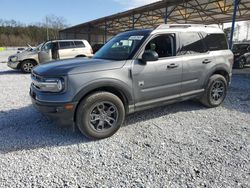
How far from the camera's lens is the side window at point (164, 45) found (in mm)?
4277

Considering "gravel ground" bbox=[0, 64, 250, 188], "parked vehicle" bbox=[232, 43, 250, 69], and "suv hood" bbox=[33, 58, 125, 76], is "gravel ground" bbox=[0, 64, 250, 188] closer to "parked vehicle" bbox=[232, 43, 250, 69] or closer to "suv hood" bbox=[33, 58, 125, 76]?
"suv hood" bbox=[33, 58, 125, 76]

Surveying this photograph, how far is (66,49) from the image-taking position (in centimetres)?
1227

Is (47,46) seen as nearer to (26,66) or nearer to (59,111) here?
(26,66)

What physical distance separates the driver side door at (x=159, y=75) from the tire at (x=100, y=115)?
45cm

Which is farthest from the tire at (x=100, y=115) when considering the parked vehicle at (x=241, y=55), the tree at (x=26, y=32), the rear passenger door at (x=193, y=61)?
the tree at (x=26, y=32)

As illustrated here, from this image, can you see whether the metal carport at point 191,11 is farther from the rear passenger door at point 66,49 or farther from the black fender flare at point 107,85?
the black fender flare at point 107,85

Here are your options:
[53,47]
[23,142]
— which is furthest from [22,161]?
[53,47]

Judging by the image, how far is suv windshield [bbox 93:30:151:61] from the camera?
3.98 metres

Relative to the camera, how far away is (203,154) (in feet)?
10.3

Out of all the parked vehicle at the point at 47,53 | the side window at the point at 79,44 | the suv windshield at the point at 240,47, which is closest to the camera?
the parked vehicle at the point at 47,53

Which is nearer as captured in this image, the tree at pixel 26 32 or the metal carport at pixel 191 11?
the metal carport at pixel 191 11

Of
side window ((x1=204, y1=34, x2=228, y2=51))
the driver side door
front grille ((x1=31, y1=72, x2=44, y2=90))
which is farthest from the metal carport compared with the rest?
front grille ((x1=31, y1=72, x2=44, y2=90))

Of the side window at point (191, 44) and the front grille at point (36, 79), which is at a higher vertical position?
the side window at point (191, 44)

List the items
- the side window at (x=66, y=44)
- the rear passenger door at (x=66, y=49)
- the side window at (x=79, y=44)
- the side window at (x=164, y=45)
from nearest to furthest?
the side window at (x=164, y=45) < the rear passenger door at (x=66, y=49) < the side window at (x=66, y=44) < the side window at (x=79, y=44)
